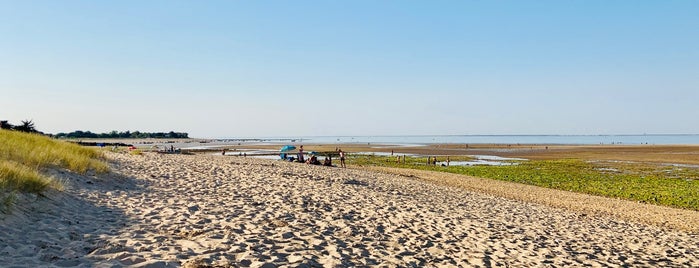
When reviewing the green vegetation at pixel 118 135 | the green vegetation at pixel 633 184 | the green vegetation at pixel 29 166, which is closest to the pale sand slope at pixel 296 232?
the green vegetation at pixel 29 166

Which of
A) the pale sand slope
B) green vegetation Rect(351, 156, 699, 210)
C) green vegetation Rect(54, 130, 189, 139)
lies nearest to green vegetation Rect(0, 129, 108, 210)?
the pale sand slope

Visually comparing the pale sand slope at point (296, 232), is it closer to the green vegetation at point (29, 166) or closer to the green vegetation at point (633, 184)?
the green vegetation at point (29, 166)

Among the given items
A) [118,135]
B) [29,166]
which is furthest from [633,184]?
[118,135]

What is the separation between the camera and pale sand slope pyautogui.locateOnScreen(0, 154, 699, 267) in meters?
6.46

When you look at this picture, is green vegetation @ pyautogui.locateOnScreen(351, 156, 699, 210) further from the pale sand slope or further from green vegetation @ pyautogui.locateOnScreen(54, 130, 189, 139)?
green vegetation @ pyautogui.locateOnScreen(54, 130, 189, 139)

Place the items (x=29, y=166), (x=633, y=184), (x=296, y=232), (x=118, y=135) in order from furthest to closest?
(x=118, y=135), (x=633, y=184), (x=29, y=166), (x=296, y=232)

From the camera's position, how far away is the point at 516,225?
1172 centimetres

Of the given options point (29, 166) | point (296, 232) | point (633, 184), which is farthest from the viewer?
point (633, 184)

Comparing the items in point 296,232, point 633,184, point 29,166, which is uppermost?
point 29,166

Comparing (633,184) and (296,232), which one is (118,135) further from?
(296,232)

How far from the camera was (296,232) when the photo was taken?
8492 millimetres

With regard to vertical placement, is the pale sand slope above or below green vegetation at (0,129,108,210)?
below

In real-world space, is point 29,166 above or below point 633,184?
above

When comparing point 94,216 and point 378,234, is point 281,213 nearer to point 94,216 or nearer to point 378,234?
point 378,234
